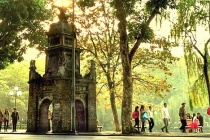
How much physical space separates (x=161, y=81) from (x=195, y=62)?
8953mm

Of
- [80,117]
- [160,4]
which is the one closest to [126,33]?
[160,4]

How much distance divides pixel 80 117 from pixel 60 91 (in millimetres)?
2839

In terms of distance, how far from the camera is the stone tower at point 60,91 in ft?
84.8

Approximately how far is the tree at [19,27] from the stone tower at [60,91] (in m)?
1.16

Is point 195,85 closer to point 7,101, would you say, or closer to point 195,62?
point 195,62

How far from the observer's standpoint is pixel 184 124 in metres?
24.2

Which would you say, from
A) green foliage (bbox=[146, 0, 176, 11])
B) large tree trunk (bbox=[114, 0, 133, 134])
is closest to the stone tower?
large tree trunk (bbox=[114, 0, 133, 134])

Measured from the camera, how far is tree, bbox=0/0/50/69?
76.8ft

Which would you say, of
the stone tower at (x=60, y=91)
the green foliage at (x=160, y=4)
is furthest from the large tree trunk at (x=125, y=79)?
the stone tower at (x=60, y=91)

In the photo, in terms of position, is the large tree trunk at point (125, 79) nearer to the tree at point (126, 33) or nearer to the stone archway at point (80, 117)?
the tree at point (126, 33)

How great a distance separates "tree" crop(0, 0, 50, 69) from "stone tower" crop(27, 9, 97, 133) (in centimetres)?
116

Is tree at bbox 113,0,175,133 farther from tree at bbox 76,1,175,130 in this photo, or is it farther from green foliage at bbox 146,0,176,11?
tree at bbox 76,1,175,130

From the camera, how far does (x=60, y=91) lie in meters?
25.9

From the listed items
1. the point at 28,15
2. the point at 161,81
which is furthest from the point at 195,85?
the point at 28,15
